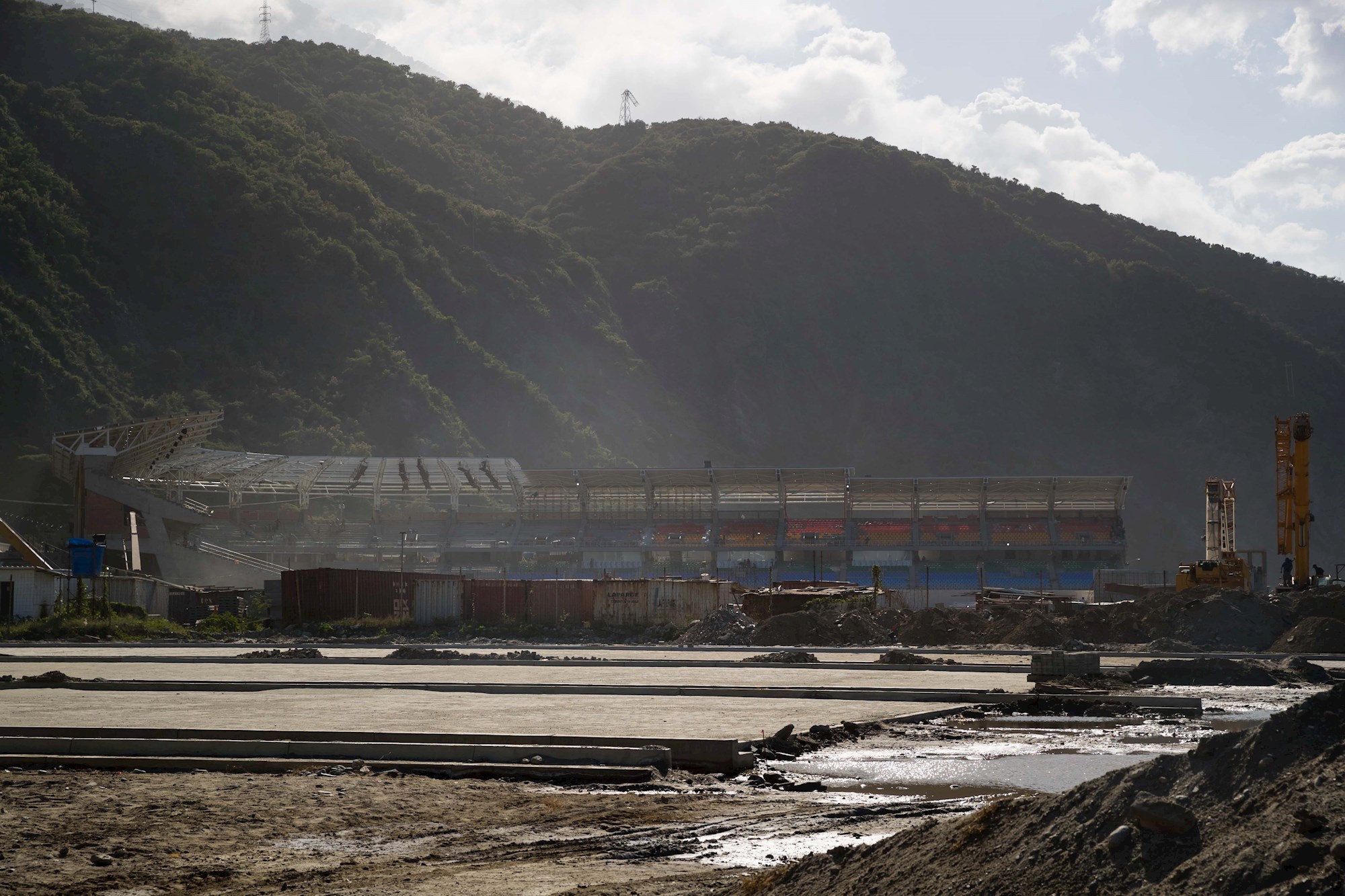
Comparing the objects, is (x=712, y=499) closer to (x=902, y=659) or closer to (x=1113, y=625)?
(x=1113, y=625)

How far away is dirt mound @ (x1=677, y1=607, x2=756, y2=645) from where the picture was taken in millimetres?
34938

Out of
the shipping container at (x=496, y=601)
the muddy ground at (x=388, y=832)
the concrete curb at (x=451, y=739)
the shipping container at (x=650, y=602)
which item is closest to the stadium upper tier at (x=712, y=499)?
the shipping container at (x=496, y=601)

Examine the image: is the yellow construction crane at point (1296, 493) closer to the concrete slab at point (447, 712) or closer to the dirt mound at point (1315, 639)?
the dirt mound at point (1315, 639)

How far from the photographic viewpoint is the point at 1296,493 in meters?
44.0

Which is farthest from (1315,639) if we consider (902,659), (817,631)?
(817,631)

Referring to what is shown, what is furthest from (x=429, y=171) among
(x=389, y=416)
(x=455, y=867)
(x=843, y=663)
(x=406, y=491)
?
(x=455, y=867)

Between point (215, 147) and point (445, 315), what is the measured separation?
2896 centimetres

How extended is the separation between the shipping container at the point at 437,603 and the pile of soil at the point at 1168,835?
117 feet

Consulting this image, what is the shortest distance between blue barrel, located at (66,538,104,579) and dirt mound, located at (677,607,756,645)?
72.2 feet

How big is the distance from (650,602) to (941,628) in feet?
31.0

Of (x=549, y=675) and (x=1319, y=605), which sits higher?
(x=1319, y=605)

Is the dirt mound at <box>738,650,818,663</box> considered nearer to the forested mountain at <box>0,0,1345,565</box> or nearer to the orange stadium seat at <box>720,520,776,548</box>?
the orange stadium seat at <box>720,520,776,548</box>

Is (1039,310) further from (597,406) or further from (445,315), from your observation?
(445,315)

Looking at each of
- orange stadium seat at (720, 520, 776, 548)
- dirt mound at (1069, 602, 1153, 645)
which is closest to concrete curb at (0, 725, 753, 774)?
dirt mound at (1069, 602, 1153, 645)
